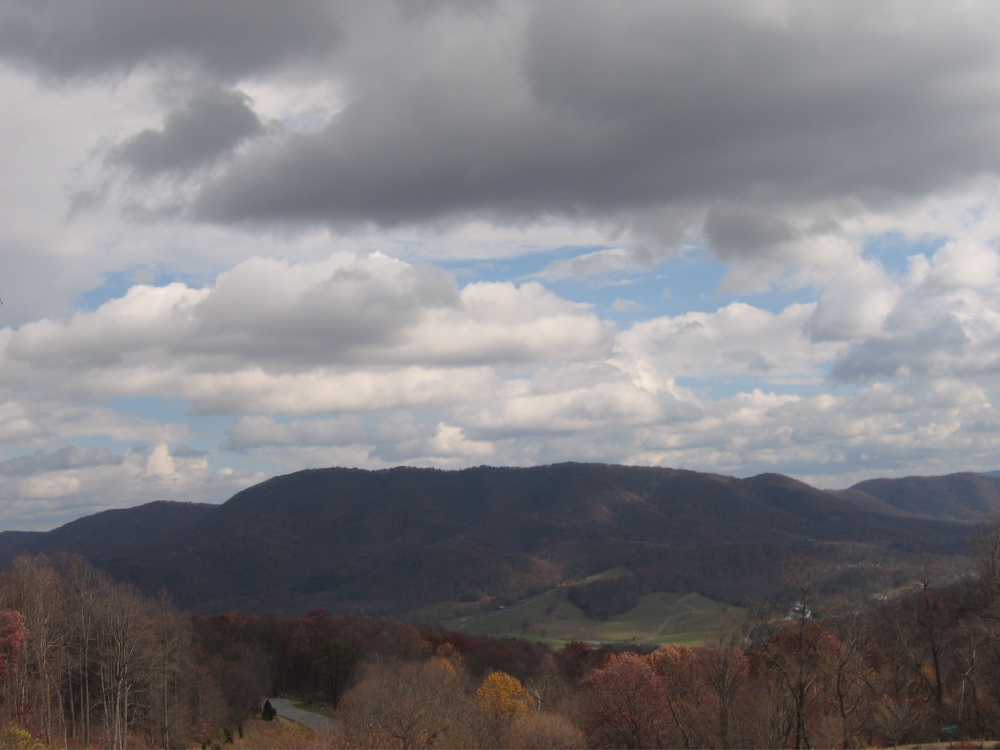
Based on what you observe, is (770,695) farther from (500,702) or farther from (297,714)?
(297,714)

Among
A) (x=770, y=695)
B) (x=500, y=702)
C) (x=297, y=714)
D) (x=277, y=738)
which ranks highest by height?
(x=770, y=695)

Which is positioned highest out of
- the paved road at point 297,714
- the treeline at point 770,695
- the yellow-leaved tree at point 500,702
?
the treeline at point 770,695

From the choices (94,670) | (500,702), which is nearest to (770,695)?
(500,702)

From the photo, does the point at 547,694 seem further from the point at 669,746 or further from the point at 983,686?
the point at 983,686

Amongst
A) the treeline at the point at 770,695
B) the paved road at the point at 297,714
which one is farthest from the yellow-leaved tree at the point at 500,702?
the paved road at the point at 297,714

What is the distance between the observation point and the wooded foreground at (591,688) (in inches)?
2466

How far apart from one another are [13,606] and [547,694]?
5800 centimetres

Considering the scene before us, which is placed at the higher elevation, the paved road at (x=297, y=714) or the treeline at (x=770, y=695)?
the treeline at (x=770, y=695)

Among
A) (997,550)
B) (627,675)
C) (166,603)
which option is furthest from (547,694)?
(166,603)

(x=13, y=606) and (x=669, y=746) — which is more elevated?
(x=13, y=606)

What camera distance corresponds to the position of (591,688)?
3361 inches

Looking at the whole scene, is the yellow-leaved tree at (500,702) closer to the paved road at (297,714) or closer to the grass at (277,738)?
the grass at (277,738)

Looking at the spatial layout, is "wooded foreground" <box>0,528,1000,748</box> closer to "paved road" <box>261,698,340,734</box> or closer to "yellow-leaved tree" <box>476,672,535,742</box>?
"yellow-leaved tree" <box>476,672,535,742</box>

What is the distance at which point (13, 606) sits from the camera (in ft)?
286
